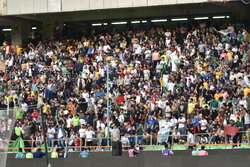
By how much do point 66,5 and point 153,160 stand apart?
58.1 ft

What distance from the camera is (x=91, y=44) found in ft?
158

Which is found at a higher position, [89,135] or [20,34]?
[20,34]

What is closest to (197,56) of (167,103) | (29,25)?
(167,103)

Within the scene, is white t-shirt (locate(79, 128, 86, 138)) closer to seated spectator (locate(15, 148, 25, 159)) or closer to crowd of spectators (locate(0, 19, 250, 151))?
crowd of spectators (locate(0, 19, 250, 151))

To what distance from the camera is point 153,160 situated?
3481 cm

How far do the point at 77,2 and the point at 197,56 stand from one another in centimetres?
1006

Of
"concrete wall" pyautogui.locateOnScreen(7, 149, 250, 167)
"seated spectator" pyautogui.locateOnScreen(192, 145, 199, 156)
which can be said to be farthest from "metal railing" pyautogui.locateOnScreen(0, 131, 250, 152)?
"seated spectator" pyautogui.locateOnScreen(192, 145, 199, 156)

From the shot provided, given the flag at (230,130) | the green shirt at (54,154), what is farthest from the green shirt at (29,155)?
the flag at (230,130)

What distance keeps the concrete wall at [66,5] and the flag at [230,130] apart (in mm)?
13427

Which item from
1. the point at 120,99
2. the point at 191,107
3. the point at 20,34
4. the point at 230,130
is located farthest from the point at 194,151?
the point at 20,34

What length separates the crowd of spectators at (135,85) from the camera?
37.8 meters

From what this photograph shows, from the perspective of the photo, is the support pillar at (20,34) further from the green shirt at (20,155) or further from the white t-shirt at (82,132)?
the green shirt at (20,155)

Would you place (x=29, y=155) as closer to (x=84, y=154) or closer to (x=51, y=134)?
(x=84, y=154)

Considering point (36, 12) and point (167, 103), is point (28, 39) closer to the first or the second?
point (36, 12)
